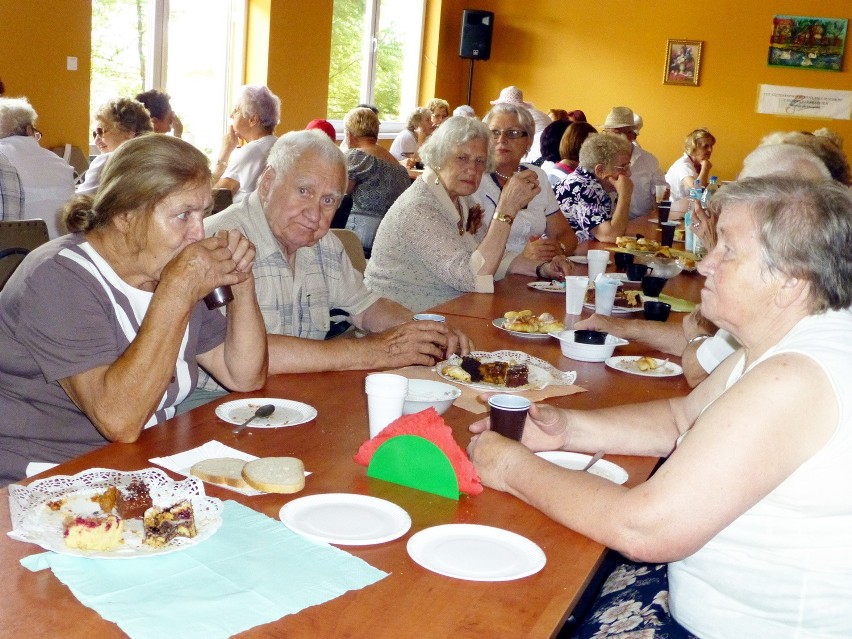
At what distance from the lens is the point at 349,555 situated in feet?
4.34

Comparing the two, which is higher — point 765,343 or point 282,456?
point 765,343

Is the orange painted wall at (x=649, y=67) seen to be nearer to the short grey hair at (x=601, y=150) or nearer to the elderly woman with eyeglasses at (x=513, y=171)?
the short grey hair at (x=601, y=150)

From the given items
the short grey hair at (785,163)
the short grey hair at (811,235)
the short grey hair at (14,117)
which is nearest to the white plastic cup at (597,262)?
the short grey hair at (785,163)

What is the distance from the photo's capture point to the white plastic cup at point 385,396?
173 centimetres

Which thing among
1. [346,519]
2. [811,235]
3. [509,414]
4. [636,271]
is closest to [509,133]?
[636,271]

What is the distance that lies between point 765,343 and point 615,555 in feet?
4.59

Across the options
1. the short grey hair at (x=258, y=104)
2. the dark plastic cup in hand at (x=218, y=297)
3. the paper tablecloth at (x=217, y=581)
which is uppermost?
the short grey hair at (x=258, y=104)

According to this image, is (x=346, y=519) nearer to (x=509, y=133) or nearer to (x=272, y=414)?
(x=272, y=414)

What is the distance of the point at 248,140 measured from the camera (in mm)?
6309

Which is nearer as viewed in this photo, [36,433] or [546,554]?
[546,554]

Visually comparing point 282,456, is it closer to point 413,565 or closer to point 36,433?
point 413,565

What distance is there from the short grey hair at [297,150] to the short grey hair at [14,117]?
2.51 metres

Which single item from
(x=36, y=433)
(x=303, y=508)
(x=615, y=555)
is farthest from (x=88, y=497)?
(x=615, y=555)

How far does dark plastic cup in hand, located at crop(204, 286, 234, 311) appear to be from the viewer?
199 centimetres
